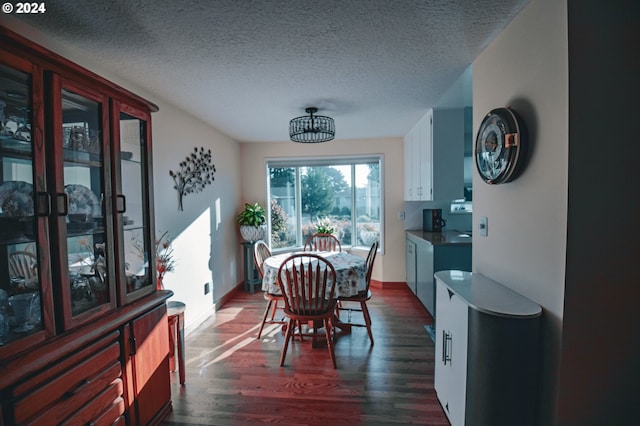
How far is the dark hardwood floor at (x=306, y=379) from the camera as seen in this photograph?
1847mm

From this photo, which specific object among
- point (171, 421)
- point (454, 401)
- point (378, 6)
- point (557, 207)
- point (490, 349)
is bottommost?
point (171, 421)

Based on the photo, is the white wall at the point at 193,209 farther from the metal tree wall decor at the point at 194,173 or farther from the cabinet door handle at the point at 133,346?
the cabinet door handle at the point at 133,346

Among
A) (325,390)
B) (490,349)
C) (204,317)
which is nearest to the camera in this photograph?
(490,349)

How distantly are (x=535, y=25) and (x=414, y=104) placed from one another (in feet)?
5.25

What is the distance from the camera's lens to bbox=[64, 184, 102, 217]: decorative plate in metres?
1.36

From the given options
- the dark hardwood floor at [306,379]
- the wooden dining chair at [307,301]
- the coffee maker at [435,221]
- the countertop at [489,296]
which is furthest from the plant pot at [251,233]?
the countertop at [489,296]

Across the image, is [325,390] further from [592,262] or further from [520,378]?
[592,262]

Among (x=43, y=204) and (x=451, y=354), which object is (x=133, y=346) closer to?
(x=43, y=204)

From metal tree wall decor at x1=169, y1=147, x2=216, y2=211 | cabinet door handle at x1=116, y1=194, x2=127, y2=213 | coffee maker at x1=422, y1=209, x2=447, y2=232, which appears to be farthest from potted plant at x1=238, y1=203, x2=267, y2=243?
cabinet door handle at x1=116, y1=194, x2=127, y2=213

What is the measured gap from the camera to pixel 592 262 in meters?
1.21

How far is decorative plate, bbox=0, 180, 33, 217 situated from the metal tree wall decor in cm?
162

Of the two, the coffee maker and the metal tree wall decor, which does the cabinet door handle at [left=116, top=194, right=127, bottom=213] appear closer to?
the metal tree wall decor

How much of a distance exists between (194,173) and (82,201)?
1.82m

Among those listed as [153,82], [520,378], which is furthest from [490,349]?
[153,82]
